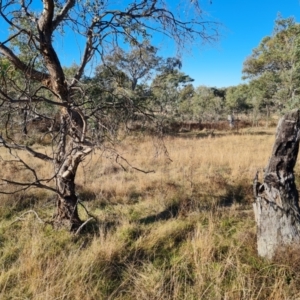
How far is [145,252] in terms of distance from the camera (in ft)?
9.09

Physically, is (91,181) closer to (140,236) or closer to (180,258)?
(140,236)

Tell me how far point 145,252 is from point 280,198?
156 cm

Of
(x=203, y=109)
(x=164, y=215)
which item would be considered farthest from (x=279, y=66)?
(x=164, y=215)

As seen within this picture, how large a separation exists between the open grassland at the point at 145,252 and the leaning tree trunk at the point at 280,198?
162 millimetres

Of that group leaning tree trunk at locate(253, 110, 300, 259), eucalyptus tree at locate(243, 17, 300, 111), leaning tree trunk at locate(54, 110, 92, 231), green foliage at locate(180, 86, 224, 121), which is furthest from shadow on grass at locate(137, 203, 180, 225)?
green foliage at locate(180, 86, 224, 121)

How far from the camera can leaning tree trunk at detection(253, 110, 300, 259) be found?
2.46 metres

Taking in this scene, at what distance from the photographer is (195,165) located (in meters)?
7.01

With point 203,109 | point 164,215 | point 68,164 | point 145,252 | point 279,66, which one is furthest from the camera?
point 203,109

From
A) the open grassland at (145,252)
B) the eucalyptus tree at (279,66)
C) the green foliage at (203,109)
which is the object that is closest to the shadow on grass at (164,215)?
the open grassland at (145,252)

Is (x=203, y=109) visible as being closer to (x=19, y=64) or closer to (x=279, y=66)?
(x=279, y=66)

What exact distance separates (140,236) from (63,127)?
1.57 metres

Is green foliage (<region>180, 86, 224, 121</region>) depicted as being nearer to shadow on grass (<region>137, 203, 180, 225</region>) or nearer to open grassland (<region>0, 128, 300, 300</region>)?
open grassland (<region>0, 128, 300, 300</region>)

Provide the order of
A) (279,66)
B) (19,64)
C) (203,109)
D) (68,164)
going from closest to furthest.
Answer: (19,64) < (68,164) < (279,66) < (203,109)

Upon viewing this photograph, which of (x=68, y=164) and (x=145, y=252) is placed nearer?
(x=145, y=252)
